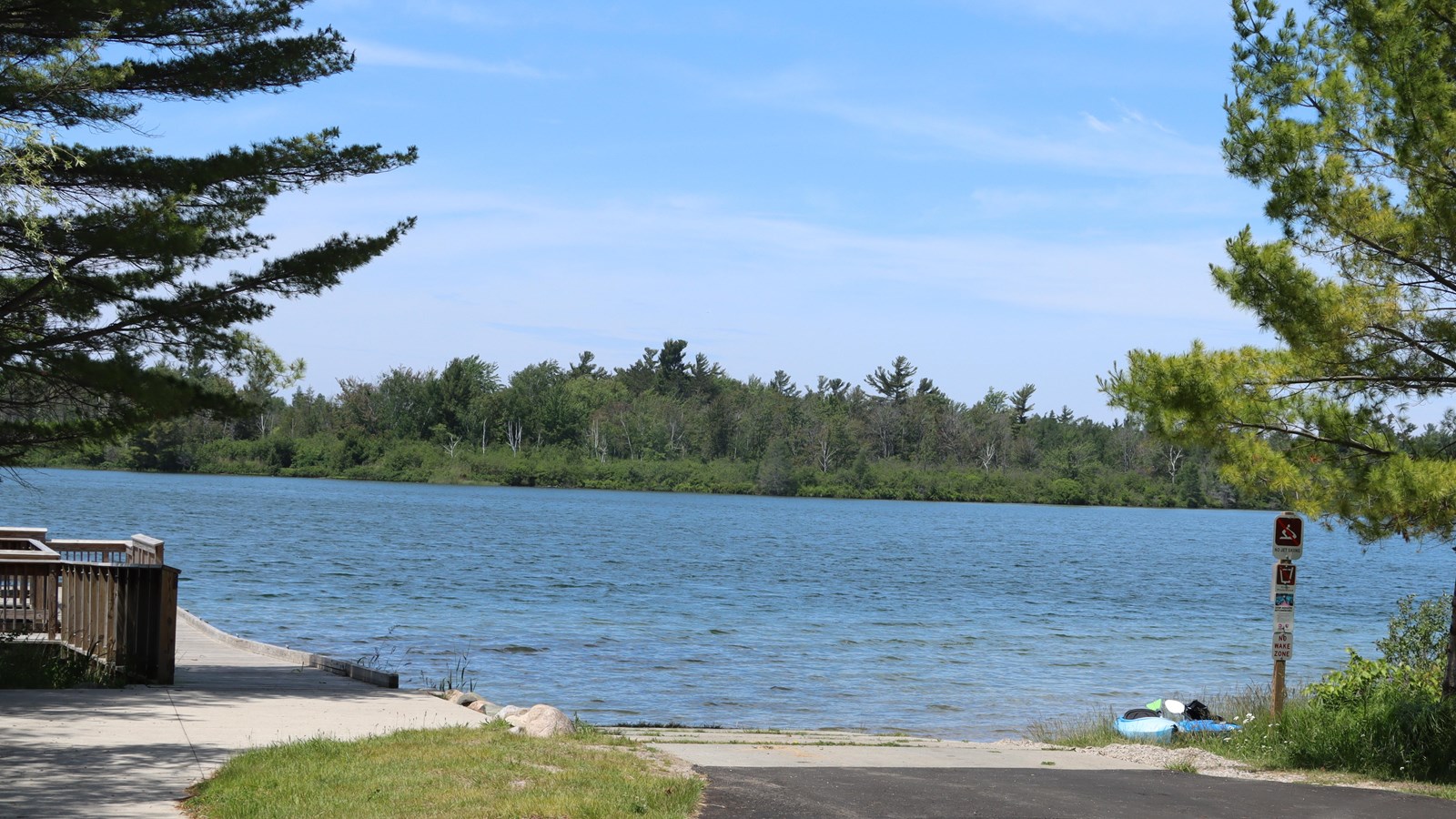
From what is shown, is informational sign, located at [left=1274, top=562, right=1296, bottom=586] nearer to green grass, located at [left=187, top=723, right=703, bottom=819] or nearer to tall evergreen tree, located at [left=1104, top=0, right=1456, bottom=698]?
tall evergreen tree, located at [left=1104, top=0, right=1456, bottom=698]

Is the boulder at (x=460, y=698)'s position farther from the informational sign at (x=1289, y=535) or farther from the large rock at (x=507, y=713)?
the informational sign at (x=1289, y=535)

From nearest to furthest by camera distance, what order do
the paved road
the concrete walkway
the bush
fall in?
the concrete walkway < the paved road < the bush

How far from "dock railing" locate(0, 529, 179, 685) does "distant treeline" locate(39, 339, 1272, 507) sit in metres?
114

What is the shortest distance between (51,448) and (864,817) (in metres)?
11.9

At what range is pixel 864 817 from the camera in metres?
8.01

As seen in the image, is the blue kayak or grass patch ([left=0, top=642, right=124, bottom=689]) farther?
the blue kayak

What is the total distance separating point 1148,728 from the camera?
1380 cm

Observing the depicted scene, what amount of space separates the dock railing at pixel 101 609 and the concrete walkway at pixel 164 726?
48 cm

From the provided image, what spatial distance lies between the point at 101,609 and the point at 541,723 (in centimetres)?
528

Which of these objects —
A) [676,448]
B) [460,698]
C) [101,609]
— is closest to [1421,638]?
[460,698]

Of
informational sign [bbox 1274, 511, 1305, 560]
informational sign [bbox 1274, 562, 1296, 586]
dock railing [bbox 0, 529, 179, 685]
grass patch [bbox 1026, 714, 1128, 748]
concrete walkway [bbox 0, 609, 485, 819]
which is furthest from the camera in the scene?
grass patch [bbox 1026, 714, 1128, 748]

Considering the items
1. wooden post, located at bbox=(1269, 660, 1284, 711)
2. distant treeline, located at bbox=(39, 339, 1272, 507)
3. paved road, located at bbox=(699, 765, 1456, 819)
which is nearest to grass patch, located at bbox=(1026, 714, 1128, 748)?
wooden post, located at bbox=(1269, 660, 1284, 711)

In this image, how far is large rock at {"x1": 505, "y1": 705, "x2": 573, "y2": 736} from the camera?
33.4ft

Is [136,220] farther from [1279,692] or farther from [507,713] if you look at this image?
[1279,692]
